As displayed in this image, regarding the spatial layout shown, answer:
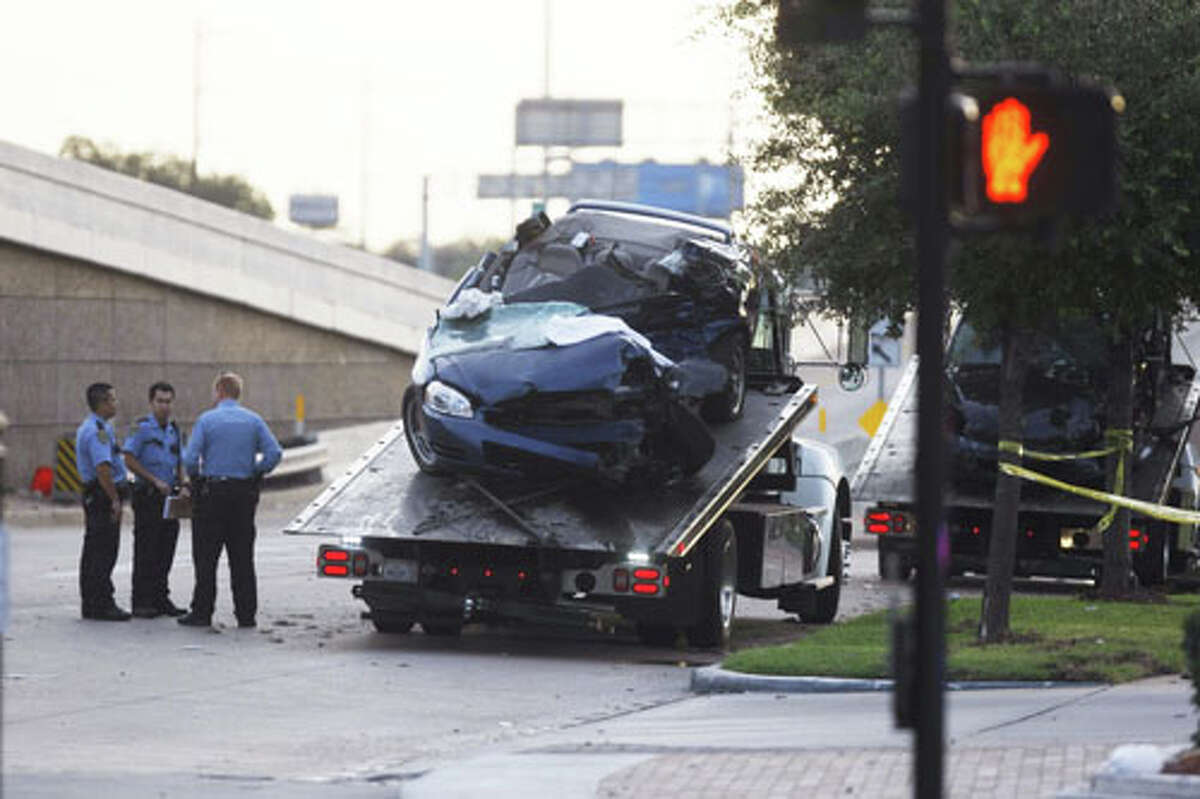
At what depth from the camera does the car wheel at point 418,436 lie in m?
17.3

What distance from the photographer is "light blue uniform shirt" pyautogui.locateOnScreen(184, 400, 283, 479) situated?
61.3 ft

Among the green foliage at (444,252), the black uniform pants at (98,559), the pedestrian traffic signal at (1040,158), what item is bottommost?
the black uniform pants at (98,559)

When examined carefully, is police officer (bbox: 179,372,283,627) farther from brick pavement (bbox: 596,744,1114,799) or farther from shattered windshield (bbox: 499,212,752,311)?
brick pavement (bbox: 596,744,1114,799)

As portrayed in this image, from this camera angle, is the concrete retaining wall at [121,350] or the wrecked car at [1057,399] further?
the concrete retaining wall at [121,350]

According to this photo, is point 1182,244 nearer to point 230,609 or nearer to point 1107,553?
point 1107,553

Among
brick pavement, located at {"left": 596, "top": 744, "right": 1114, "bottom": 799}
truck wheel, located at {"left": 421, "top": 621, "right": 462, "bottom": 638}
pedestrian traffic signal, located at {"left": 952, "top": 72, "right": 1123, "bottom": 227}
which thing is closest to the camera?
pedestrian traffic signal, located at {"left": 952, "top": 72, "right": 1123, "bottom": 227}

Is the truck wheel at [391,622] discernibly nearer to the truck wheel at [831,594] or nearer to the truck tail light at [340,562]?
the truck tail light at [340,562]

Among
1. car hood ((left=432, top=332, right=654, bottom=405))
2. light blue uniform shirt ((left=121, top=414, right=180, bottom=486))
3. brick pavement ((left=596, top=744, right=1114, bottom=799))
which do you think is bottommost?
brick pavement ((left=596, top=744, right=1114, bottom=799))

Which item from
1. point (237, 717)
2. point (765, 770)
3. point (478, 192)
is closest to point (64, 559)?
point (237, 717)

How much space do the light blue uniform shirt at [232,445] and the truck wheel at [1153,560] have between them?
9.62m

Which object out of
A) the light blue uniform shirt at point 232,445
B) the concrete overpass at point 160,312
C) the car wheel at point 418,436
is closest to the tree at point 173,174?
the concrete overpass at point 160,312

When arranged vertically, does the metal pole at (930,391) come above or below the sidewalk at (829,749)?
above

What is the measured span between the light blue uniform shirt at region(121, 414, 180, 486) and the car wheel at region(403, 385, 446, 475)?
2738 mm

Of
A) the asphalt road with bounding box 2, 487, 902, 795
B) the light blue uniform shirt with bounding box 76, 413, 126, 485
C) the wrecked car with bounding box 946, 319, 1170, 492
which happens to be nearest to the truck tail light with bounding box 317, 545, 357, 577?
the asphalt road with bounding box 2, 487, 902, 795
